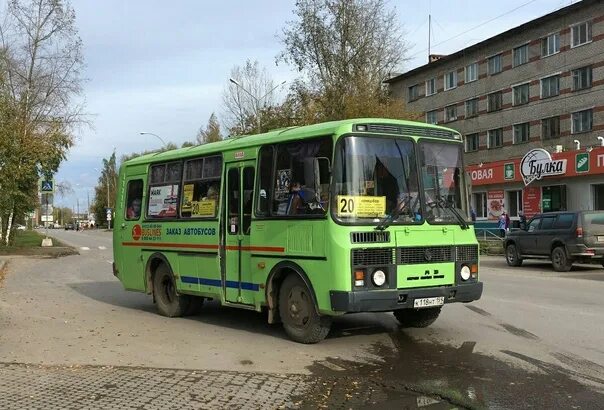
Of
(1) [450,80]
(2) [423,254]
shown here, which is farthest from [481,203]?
(2) [423,254]

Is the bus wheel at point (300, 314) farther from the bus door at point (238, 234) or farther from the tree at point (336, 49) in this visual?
the tree at point (336, 49)

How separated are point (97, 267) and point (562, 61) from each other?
32754 millimetres

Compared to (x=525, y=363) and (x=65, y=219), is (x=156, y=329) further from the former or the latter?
(x=65, y=219)

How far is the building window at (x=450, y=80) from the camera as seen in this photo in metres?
52.4

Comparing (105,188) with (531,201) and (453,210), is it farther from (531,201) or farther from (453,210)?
(453,210)

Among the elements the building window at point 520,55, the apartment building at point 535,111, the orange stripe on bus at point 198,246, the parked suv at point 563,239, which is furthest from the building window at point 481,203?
the orange stripe on bus at point 198,246

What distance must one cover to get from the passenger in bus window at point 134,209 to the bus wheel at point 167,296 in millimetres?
1163

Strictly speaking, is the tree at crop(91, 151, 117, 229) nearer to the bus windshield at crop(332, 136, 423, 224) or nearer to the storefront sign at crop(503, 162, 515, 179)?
the storefront sign at crop(503, 162, 515, 179)

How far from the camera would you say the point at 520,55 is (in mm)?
45031

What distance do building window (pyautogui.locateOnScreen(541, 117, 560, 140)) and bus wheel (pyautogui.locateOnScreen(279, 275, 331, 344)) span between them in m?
38.0

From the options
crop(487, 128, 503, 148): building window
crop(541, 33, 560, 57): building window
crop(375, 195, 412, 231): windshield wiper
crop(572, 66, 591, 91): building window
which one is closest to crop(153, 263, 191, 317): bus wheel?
crop(375, 195, 412, 231): windshield wiper

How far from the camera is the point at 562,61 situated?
135 feet

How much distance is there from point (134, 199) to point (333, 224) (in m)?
5.63

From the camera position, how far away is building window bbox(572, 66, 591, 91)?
39156 millimetres
